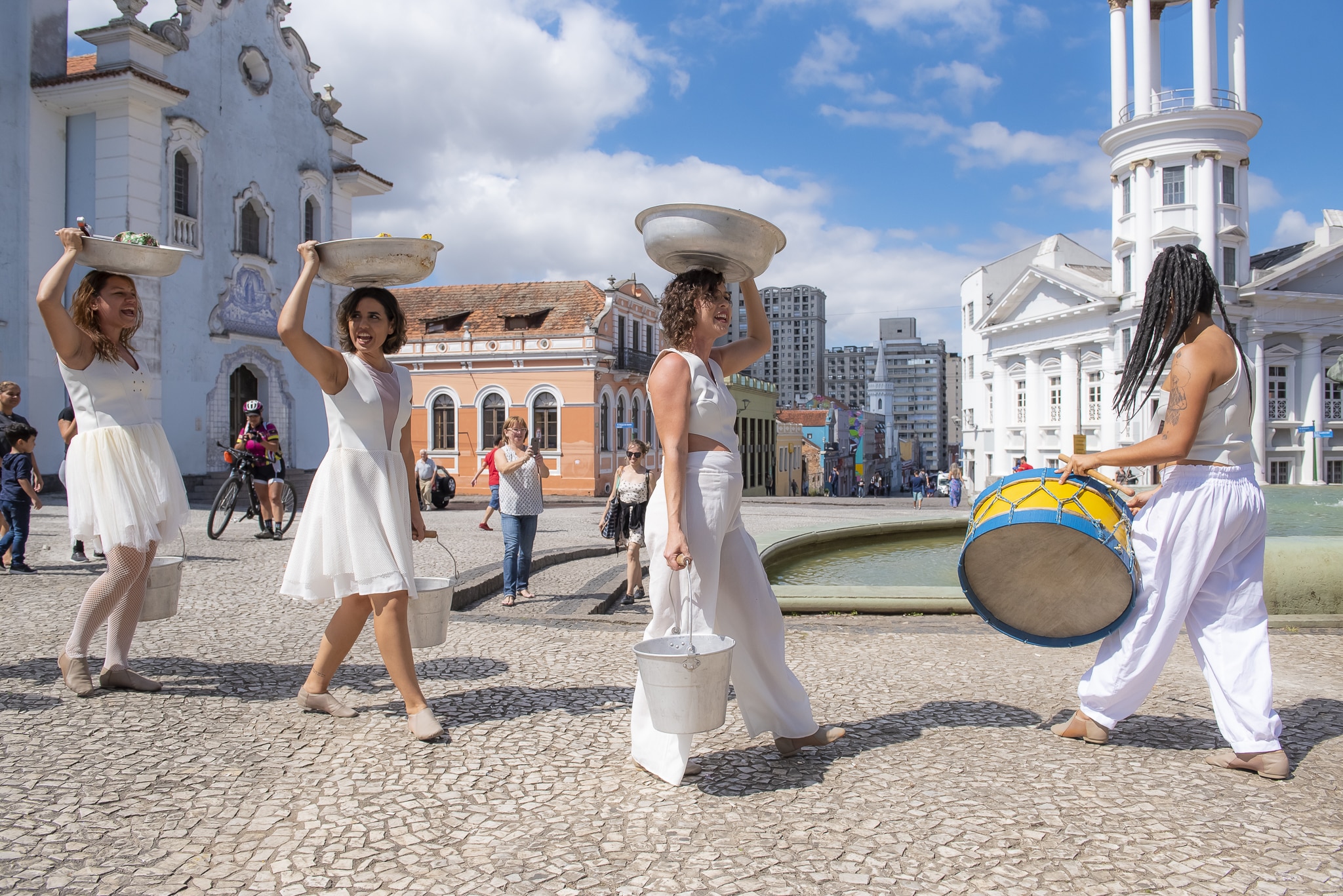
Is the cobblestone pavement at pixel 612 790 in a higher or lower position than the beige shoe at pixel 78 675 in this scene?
lower

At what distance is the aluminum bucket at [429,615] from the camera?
13.1 feet

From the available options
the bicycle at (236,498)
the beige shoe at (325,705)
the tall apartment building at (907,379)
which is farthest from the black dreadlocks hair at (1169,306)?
the tall apartment building at (907,379)

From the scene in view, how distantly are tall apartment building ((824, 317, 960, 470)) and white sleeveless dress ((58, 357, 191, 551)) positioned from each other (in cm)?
17854

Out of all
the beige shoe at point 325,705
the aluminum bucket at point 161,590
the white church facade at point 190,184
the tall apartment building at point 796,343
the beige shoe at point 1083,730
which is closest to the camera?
the beige shoe at point 1083,730

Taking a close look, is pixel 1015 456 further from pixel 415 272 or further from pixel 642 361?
pixel 415 272

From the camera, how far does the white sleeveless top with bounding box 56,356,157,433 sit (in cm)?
397

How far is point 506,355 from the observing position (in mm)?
35531

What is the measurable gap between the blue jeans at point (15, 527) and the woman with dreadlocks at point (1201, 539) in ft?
17.0

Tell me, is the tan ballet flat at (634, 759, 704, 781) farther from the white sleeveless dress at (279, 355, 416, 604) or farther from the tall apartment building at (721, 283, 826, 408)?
Result: the tall apartment building at (721, 283, 826, 408)

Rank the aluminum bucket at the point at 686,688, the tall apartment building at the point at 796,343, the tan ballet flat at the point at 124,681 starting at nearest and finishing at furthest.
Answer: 1. the aluminum bucket at the point at 686,688
2. the tan ballet flat at the point at 124,681
3. the tall apartment building at the point at 796,343

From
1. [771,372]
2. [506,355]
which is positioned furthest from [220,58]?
[771,372]

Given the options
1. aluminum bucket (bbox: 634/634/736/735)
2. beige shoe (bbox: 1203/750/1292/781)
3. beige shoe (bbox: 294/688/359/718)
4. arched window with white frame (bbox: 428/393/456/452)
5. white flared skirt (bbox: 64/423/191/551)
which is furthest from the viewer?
arched window with white frame (bbox: 428/393/456/452)

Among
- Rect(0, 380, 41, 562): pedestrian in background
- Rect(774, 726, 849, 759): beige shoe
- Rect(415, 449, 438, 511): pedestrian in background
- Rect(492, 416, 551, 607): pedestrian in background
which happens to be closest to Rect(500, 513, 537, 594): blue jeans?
Rect(492, 416, 551, 607): pedestrian in background

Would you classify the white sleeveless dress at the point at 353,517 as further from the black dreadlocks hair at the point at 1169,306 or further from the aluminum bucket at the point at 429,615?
the black dreadlocks hair at the point at 1169,306
